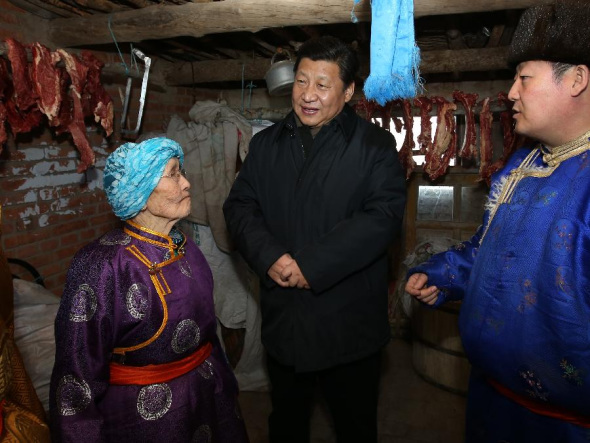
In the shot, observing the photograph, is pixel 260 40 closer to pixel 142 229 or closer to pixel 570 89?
pixel 142 229

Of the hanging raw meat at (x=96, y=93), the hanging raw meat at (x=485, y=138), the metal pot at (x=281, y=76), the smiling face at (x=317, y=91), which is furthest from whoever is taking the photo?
the hanging raw meat at (x=485, y=138)

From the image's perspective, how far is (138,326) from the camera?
1.66m

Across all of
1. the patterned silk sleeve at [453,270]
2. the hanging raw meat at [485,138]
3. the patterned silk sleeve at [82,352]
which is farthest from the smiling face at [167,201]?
the hanging raw meat at [485,138]

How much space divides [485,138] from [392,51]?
106 inches

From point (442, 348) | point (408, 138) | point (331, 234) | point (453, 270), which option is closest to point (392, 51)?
point (331, 234)

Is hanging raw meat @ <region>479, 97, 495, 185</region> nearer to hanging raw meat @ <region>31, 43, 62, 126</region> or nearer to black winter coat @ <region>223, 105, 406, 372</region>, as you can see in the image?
black winter coat @ <region>223, 105, 406, 372</region>

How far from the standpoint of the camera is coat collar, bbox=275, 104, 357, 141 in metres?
2.33

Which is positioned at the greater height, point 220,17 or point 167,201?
point 220,17

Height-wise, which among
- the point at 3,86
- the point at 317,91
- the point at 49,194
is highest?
the point at 3,86

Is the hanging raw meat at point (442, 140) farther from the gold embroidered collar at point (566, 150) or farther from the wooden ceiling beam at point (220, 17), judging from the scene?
the gold embroidered collar at point (566, 150)

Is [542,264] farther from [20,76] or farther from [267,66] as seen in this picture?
[267,66]

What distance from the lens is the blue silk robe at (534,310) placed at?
4.76 feet

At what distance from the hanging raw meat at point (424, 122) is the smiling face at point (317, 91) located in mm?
2065

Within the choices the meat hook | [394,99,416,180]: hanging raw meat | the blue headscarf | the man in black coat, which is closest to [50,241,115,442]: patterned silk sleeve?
the blue headscarf
